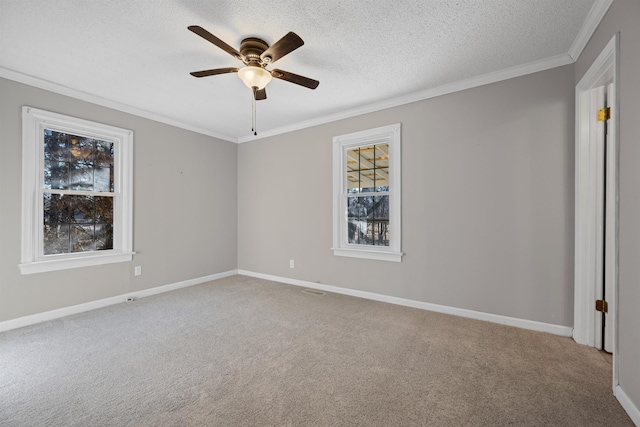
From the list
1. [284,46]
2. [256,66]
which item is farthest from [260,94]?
[284,46]

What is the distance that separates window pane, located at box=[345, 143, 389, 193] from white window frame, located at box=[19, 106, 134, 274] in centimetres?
300

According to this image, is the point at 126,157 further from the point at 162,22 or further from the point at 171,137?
the point at 162,22

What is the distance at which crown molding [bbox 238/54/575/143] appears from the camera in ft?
8.34

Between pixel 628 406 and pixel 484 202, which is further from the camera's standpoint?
pixel 484 202

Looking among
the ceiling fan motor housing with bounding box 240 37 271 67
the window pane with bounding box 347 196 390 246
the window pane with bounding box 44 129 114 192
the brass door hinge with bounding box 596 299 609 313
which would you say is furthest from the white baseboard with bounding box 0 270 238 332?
the brass door hinge with bounding box 596 299 609 313

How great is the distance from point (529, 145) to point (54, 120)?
16.4 ft

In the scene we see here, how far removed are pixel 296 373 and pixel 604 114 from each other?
3.16 m

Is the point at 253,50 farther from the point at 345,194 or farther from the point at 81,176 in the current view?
the point at 81,176

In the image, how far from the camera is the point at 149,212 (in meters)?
3.86

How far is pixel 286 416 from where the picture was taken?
5.05 feet

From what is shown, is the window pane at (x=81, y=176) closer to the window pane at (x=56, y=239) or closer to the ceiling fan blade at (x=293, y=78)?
the window pane at (x=56, y=239)

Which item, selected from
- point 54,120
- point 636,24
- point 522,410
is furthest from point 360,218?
point 54,120

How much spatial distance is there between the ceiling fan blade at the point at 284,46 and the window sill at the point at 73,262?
10.2 ft

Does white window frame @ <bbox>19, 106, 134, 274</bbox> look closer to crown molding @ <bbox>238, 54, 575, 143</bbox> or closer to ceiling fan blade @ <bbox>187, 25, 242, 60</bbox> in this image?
crown molding @ <bbox>238, 54, 575, 143</bbox>
